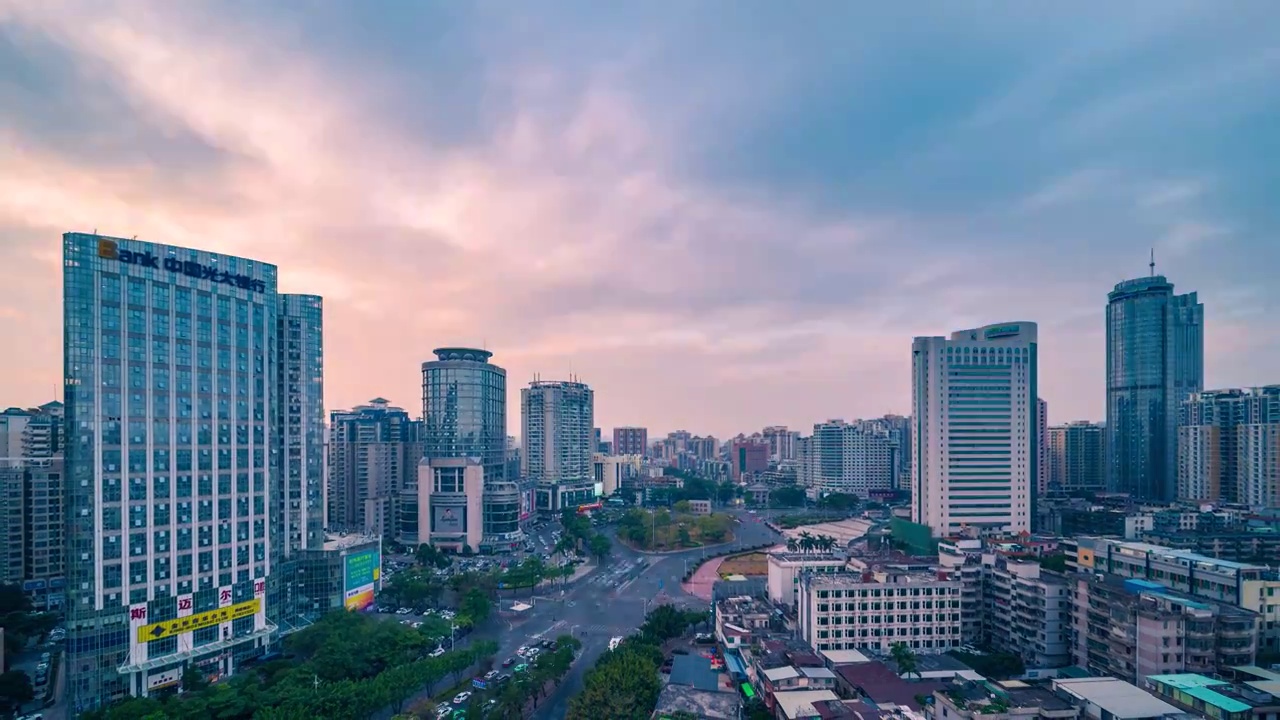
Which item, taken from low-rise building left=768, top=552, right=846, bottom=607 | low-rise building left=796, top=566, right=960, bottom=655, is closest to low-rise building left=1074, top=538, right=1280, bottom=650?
low-rise building left=796, top=566, right=960, bottom=655

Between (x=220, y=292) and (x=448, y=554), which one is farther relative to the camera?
(x=448, y=554)

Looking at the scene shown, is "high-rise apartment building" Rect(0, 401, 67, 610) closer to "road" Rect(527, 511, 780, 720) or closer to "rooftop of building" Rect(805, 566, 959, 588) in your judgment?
"road" Rect(527, 511, 780, 720)

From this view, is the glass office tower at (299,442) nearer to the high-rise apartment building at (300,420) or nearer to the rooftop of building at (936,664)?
the high-rise apartment building at (300,420)

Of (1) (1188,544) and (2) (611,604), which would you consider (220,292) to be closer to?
(2) (611,604)

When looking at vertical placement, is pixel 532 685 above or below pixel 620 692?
below

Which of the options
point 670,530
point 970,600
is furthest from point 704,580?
point 970,600

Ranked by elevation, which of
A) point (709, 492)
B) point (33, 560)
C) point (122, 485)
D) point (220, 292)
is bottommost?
point (709, 492)

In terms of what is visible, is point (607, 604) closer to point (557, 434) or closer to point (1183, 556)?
point (1183, 556)

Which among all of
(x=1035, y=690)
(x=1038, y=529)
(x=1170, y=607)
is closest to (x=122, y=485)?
(x=1035, y=690)
